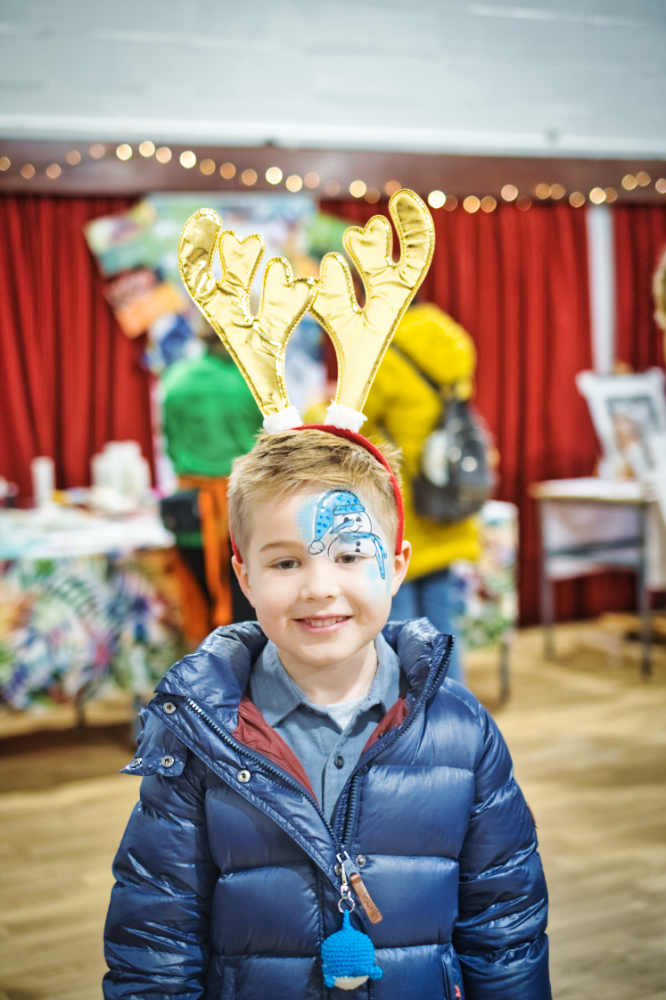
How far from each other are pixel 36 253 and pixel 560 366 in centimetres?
270

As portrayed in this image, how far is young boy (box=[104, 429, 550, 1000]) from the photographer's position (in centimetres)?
99

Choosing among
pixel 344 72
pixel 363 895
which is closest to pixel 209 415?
pixel 363 895

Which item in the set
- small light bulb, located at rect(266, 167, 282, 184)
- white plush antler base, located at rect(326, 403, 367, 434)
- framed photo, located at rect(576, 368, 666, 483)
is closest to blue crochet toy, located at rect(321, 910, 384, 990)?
white plush antler base, located at rect(326, 403, 367, 434)

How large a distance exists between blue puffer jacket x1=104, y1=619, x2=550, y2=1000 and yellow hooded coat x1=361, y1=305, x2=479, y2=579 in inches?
65.4

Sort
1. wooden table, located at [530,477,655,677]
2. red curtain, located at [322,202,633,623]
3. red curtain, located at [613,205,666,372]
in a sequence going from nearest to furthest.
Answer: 1. wooden table, located at [530,477,655,677]
2. red curtain, located at [322,202,633,623]
3. red curtain, located at [613,205,666,372]

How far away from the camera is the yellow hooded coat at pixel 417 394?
2635 mm

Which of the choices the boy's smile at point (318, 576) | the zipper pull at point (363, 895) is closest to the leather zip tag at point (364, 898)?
the zipper pull at point (363, 895)

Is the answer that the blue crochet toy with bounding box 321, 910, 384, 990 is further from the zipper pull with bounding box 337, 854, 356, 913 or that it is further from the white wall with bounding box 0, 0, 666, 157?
the white wall with bounding box 0, 0, 666, 157

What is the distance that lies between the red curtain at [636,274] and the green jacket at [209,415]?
128 inches

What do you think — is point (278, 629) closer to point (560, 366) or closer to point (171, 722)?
point (171, 722)

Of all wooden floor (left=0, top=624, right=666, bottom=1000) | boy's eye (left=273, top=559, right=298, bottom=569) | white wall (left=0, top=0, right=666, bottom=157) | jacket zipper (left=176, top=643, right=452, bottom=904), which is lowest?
wooden floor (left=0, top=624, right=666, bottom=1000)

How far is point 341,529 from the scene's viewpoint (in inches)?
39.1

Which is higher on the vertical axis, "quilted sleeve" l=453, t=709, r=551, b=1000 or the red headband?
the red headband

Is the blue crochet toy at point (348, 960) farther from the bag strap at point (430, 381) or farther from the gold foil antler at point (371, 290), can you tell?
the bag strap at point (430, 381)
